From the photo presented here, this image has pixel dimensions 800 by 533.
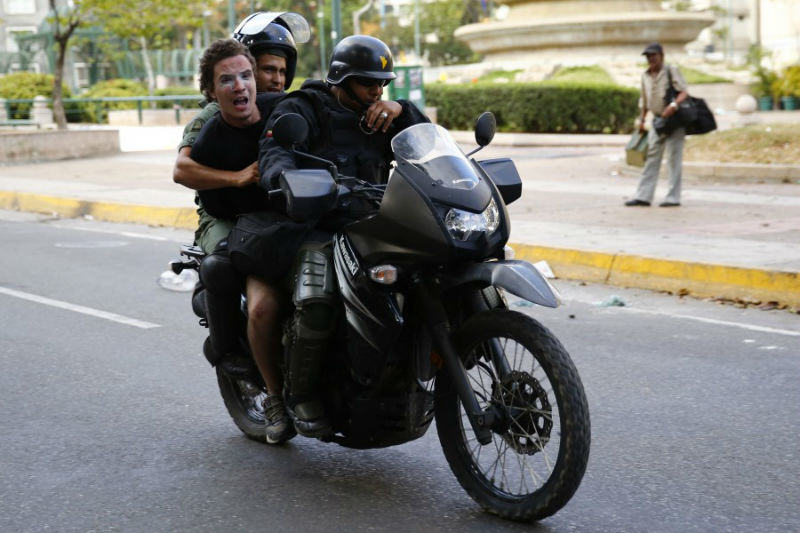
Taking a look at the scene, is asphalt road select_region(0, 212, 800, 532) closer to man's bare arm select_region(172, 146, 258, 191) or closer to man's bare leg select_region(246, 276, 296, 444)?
man's bare leg select_region(246, 276, 296, 444)

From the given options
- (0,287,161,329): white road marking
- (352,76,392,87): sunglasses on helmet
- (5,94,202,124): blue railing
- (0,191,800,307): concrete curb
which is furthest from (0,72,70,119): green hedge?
(352,76,392,87): sunglasses on helmet

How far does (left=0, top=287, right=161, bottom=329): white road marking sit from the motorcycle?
378 centimetres

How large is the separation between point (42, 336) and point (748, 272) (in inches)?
188

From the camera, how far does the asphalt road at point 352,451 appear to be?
13.5ft

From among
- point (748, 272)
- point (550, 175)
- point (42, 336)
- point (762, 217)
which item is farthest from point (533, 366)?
point (550, 175)

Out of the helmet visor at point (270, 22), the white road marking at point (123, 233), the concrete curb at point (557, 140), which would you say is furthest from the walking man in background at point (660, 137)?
the concrete curb at point (557, 140)

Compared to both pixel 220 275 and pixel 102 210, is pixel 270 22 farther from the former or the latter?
pixel 102 210

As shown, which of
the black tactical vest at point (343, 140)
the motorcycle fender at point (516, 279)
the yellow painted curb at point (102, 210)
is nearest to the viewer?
the motorcycle fender at point (516, 279)

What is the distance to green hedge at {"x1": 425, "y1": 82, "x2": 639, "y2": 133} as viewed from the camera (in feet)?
89.8

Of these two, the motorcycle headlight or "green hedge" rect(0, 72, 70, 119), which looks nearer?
the motorcycle headlight

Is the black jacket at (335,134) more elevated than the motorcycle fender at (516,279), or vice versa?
the black jacket at (335,134)

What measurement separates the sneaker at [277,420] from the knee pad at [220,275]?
1.52 feet

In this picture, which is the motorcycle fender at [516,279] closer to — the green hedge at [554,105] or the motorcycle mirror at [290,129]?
the motorcycle mirror at [290,129]

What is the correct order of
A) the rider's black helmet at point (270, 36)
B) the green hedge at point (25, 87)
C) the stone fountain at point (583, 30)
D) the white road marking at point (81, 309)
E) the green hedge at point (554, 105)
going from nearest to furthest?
the rider's black helmet at point (270, 36), the white road marking at point (81, 309), the green hedge at point (554, 105), the stone fountain at point (583, 30), the green hedge at point (25, 87)
